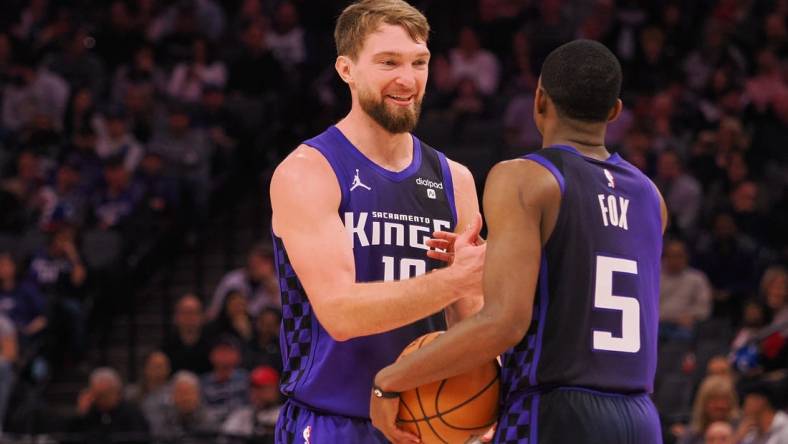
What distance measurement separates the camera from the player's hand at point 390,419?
425 centimetres

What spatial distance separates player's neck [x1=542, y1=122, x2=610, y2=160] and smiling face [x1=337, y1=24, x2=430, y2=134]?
2.72 ft

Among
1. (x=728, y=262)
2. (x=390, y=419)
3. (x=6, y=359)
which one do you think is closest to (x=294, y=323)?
(x=390, y=419)

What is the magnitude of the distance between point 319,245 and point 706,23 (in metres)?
12.5

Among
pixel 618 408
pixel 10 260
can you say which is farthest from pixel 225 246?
pixel 618 408

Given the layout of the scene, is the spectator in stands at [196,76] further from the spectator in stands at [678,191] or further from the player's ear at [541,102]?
the player's ear at [541,102]

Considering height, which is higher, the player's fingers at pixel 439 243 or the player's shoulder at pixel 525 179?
the player's shoulder at pixel 525 179

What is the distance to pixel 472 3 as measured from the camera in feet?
58.9

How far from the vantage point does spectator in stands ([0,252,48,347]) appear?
13.1 m

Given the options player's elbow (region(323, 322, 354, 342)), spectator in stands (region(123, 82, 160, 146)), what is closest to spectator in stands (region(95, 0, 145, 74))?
spectator in stands (region(123, 82, 160, 146))

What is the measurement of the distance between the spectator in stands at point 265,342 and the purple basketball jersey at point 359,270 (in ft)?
23.0

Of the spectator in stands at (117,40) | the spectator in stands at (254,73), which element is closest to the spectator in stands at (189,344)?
the spectator in stands at (254,73)

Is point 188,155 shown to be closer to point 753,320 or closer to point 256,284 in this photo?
point 256,284

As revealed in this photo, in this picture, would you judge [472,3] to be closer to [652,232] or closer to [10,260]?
[10,260]

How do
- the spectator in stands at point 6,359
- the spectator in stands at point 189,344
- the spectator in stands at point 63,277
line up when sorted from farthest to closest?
1. the spectator in stands at point 63,277
2. the spectator in stands at point 189,344
3. the spectator in stands at point 6,359
